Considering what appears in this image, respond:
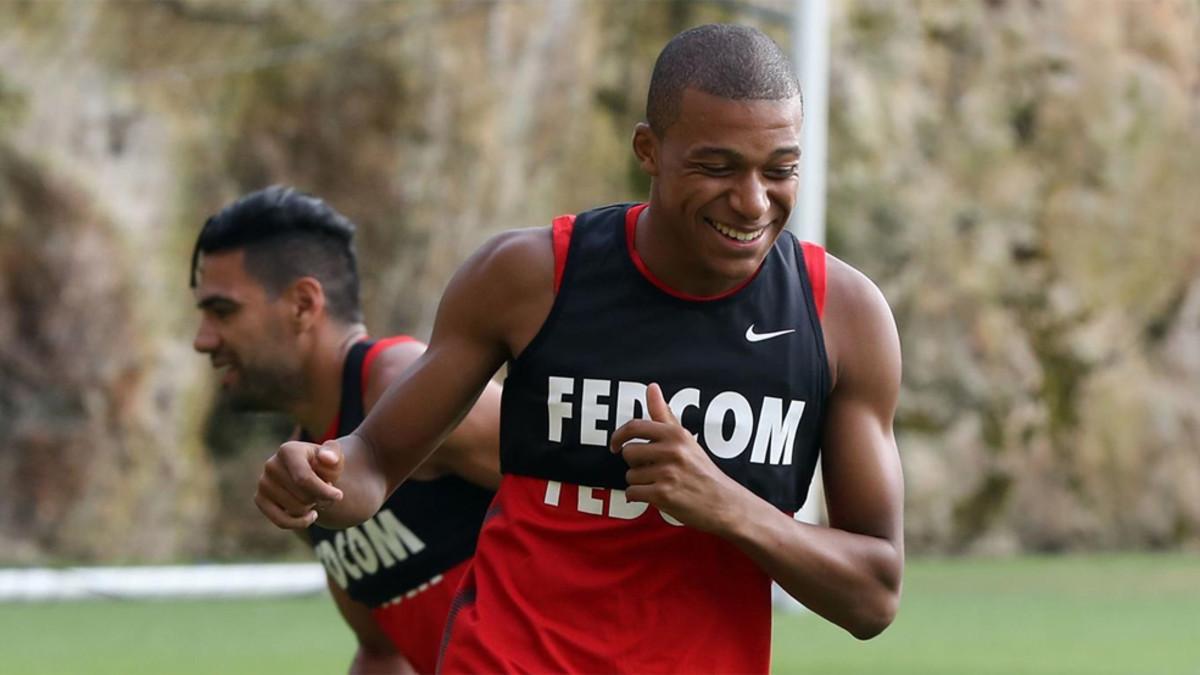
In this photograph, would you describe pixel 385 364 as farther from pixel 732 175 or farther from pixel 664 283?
pixel 732 175

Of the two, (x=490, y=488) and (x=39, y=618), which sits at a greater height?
(x=490, y=488)

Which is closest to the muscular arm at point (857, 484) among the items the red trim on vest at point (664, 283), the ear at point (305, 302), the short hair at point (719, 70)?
the red trim on vest at point (664, 283)

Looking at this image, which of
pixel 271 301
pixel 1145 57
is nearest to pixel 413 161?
pixel 1145 57

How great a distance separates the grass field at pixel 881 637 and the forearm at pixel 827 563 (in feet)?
17.7

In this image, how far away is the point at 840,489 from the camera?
3438mm

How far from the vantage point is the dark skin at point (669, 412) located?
3.17m

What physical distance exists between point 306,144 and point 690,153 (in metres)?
12.7

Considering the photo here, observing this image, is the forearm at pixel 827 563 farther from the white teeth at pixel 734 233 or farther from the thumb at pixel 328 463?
the thumb at pixel 328 463

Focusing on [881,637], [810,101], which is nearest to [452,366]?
[881,637]

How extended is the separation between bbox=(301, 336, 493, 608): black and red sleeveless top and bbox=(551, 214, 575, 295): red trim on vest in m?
1.25

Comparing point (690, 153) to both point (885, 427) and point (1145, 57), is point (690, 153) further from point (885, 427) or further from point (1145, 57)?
point (1145, 57)

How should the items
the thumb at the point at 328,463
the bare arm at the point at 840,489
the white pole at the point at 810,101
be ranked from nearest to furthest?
the bare arm at the point at 840,489 < the thumb at the point at 328,463 < the white pole at the point at 810,101

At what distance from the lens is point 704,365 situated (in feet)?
11.1

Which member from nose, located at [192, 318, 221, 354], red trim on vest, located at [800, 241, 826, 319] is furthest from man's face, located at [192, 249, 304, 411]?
red trim on vest, located at [800, 241, 826, 319]
